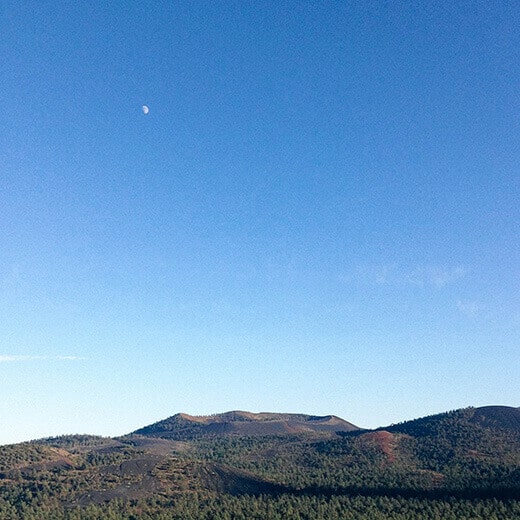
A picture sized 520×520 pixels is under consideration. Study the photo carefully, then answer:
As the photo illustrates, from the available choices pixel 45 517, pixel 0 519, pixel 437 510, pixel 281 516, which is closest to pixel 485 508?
pixel 437 510

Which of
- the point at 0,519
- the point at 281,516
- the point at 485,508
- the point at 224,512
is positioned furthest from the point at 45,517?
the point at 485,508

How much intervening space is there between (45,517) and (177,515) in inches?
1807

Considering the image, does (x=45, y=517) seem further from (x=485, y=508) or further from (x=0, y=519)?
(x=485, y=508)

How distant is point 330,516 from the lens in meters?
192

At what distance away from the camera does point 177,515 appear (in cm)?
19600

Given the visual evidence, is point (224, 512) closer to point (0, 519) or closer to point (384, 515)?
point (384, 515)

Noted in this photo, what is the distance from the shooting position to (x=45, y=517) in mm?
192250

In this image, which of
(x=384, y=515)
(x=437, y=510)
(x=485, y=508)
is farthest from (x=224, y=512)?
(x=485, y=508)

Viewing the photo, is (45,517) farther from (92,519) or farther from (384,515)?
(384,515)

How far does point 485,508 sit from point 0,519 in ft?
562

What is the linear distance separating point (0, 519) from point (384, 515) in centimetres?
13435

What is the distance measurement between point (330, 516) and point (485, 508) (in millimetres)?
55267

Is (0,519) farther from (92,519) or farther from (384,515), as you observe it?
(384,515)

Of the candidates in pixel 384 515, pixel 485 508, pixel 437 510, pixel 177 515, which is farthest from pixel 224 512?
pixel 485 508
